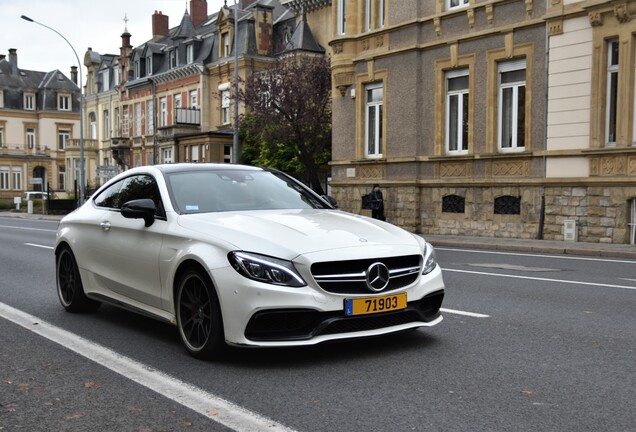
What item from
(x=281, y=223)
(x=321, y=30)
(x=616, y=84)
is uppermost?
(x=321, y=30)

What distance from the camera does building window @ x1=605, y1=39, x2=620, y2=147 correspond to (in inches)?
781

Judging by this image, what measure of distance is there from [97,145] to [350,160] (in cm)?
4431

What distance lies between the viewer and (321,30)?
44.0 metres

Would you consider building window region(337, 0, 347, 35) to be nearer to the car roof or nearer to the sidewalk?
the sidewalk

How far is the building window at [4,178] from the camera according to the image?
93.4m

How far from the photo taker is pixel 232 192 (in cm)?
704

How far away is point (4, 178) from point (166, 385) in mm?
95895

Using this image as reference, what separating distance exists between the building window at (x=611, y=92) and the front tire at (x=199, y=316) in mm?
16246

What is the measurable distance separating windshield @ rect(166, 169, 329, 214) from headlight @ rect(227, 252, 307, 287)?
3.96ft

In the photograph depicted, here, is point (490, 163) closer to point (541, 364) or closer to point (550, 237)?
point (550, 237)

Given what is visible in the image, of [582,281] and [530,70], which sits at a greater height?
[530,70]

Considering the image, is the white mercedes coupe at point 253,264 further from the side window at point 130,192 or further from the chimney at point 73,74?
the chimney at point 73,74

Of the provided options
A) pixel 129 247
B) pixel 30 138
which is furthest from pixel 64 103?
pixel 129 247

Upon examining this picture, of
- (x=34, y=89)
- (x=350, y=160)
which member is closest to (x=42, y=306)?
(x=350, y=160)
